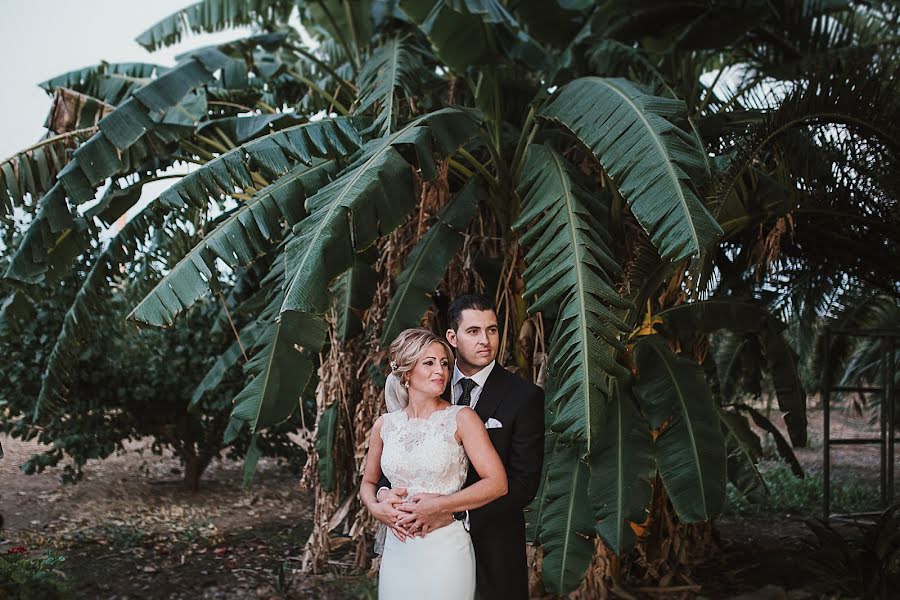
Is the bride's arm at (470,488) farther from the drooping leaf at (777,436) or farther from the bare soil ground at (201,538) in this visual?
the drooping leaf at (777,436)

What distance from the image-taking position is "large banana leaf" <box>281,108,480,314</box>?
10.8 feet

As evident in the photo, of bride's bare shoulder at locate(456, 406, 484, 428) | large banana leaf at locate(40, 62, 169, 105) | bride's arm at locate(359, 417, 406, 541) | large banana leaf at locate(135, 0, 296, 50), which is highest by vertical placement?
large banana leaf at locate(135, 0, 296, 50)

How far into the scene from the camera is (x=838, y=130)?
532 cm

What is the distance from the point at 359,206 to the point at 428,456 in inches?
48.9

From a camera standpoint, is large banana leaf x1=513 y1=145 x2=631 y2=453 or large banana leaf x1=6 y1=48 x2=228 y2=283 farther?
large banana leaf x1=6 y1=48 x2=228 y2=283

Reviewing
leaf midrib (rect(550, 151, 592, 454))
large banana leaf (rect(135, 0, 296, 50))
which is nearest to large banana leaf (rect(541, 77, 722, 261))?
leaf midrib (rect(550, 151, 592, 454))

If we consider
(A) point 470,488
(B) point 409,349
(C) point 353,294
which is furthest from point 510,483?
(C) point 353,294

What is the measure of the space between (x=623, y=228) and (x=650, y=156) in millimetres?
2163

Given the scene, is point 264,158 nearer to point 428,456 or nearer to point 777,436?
point 428,456

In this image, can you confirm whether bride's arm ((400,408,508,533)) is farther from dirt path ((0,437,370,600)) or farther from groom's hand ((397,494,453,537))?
dirt path ((0,437,370,600))

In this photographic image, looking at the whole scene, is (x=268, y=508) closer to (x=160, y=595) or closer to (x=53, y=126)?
(x=160, y=595)

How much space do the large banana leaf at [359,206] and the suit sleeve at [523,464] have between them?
964mm

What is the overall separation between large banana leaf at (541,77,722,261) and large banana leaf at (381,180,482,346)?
95 centimetres

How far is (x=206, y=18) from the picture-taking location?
8.18 m
